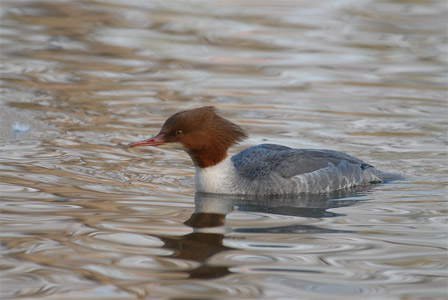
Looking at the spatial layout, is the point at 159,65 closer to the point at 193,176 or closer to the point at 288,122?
the point at 288,122

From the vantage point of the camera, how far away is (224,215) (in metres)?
7.62

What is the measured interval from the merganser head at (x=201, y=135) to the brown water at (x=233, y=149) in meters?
0.45

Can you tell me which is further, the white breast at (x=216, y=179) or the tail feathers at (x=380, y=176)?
the tail feathers at (x=380, y=176)

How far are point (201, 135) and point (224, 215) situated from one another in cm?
101

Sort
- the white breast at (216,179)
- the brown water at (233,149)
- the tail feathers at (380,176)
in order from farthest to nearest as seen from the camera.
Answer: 1. the tail feathers at (380,176)
2. the white breast at (216,179)
3. the brown water at (233,149)

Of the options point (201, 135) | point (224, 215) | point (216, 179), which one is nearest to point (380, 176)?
point (216, 179)

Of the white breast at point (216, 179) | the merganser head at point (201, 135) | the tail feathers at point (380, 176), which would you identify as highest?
the merganser head at point (201, 135)

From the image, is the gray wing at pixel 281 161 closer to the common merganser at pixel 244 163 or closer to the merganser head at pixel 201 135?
the common merganser at pixel 244 163

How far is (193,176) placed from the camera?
9266mm

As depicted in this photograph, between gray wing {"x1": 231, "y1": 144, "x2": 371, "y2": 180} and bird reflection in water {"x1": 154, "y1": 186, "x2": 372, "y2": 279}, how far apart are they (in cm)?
28

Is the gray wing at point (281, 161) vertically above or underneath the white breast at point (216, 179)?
above

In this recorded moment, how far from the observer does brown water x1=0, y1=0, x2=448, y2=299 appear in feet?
19.6

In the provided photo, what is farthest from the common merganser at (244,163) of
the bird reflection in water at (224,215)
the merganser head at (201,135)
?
the bird reflection in water at (224,215)

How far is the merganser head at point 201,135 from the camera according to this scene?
321 inches
